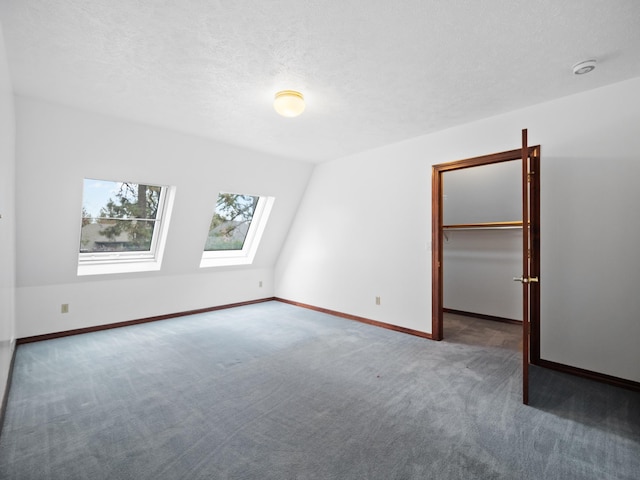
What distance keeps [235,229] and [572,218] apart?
4440 millimetres

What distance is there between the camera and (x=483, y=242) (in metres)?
4.67

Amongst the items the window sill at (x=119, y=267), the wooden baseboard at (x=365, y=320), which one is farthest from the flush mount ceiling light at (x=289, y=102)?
the window sill at (x=119, y=267)

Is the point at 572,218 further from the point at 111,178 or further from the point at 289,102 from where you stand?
the point at 111,178

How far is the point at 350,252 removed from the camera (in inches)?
181

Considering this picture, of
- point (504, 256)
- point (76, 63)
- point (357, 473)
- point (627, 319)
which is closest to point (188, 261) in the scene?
point (76, 63)

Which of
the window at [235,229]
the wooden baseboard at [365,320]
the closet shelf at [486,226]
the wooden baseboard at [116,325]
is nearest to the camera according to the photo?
the wooden baseboard at [116,325]

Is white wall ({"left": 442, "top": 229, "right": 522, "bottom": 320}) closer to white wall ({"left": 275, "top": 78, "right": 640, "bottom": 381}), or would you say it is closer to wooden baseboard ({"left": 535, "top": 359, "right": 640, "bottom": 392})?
white wall ({"left": 275, "top": 78, "right": 640, "bottom": 381})

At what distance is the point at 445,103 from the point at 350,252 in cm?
232

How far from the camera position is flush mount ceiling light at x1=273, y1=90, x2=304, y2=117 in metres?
2.60

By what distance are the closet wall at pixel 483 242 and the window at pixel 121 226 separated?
13.4ft

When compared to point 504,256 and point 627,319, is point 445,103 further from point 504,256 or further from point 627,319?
point 504,256

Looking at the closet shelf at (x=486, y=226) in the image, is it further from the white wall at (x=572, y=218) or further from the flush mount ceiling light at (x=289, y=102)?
the flush mount ceiling light at (x=289, y=102)

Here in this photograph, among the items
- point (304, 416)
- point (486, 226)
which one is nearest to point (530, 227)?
point (486, 226)

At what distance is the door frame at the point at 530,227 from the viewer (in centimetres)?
293
